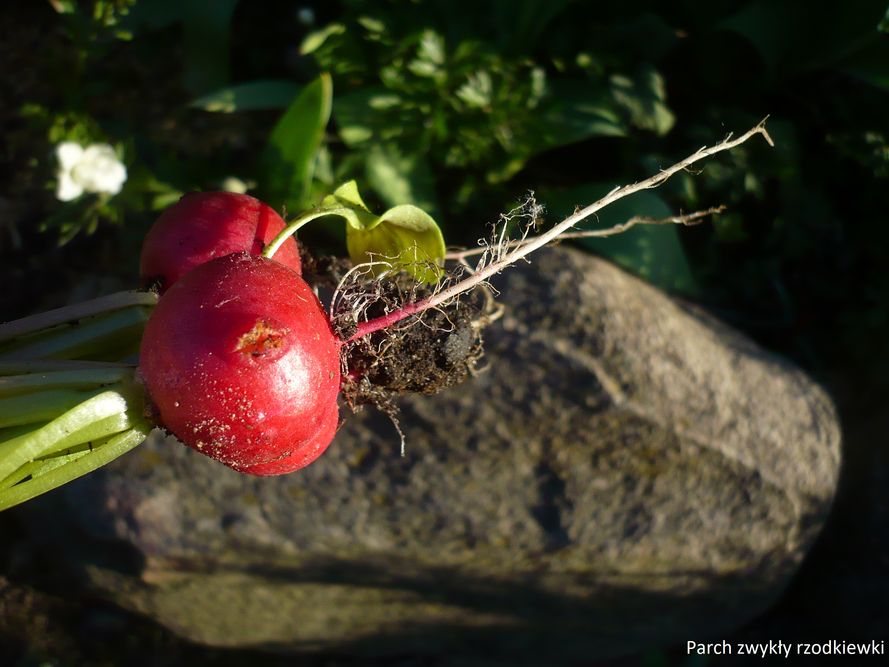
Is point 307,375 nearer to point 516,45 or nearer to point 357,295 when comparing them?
point 357,295

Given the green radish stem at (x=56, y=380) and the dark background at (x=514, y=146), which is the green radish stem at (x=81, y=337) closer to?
the green radish stem at (x=56, y=380)

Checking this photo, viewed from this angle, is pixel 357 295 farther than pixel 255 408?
Yes

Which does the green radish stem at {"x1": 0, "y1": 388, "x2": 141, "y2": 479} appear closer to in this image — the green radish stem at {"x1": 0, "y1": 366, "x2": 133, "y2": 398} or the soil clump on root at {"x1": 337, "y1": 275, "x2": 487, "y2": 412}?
the green radish stem at {"x1": 0, "y1": 366, "x2": 133, "y2": 398}

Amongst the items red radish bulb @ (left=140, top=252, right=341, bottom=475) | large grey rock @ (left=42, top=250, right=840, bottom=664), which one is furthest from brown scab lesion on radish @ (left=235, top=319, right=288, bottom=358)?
large grey rock @ (left=42, top=250, right=840, bottom=664)

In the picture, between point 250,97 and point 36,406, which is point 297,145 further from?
point 36,406

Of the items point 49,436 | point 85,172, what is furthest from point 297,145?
point 49,436

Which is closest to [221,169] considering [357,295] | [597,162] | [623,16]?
[357,295]
